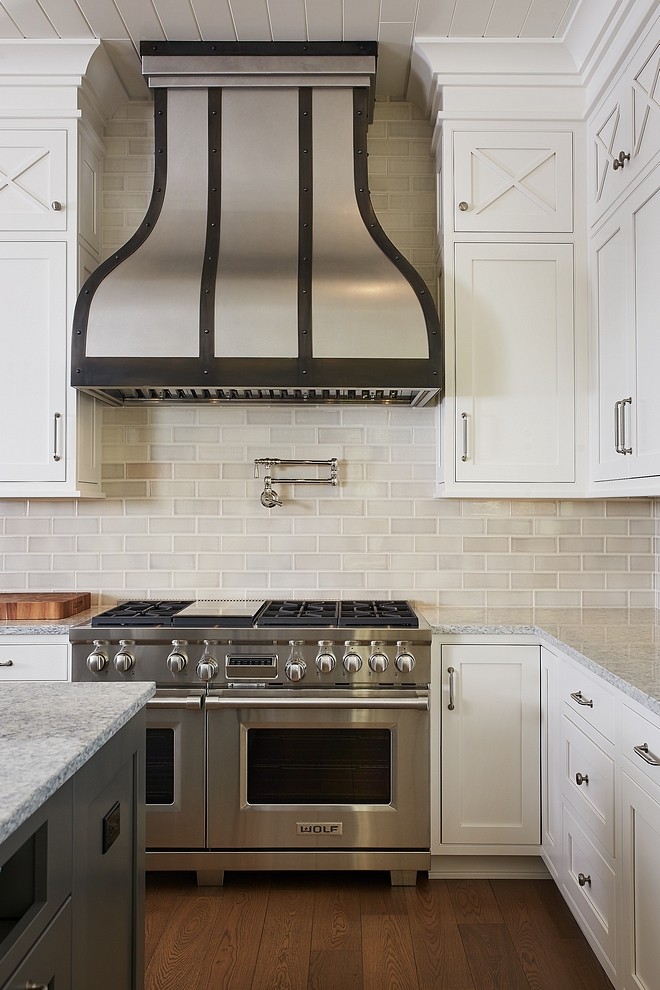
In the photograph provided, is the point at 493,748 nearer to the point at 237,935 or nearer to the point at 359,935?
the point at 359,935

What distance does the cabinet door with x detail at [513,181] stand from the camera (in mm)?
2654

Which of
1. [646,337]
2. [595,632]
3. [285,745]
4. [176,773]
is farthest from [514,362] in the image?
[176,773]

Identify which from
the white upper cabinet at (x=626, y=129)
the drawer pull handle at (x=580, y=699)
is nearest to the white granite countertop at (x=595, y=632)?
the drawer pull handle at (x=580, y=699)

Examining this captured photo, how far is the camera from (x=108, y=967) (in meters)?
1.26

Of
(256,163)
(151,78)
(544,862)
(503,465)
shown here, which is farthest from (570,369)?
(151,78)

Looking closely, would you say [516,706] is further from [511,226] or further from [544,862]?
[511,226]

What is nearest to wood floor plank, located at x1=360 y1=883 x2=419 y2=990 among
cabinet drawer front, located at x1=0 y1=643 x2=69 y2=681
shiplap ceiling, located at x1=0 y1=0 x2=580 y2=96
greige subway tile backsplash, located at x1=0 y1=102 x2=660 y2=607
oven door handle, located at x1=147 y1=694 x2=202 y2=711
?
oven door handle, located at x1=147 y1=694 x2=202 y2=711

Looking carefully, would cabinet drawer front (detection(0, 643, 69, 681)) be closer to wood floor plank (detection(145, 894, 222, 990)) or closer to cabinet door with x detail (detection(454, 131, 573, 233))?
wood floor plank (detection(145, 894, 222, 990))

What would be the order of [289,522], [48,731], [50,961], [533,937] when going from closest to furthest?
1. [50,961]
2. [48,731]
3. [533,937]
4. [289,522]

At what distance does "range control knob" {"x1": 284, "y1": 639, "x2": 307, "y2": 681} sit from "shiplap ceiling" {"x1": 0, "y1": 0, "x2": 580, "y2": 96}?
90.6 inches

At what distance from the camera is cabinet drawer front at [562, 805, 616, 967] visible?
1777 millimetres

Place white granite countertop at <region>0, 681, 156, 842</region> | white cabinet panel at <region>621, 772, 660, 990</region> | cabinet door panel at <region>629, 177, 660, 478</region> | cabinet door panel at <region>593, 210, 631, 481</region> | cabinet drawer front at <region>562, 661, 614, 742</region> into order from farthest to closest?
cabinet door panel at <region>593, 210, 631, 481</region> → cabinet door panel at <region>629, 177, 660, 478</region> → cabinet drawer front at <region>562, 661, 614, 742</region> → white cabinet panel at <region>621, 772, 660, 990</region> → white granite countertop at <region>0, 681, 156, 842</region>

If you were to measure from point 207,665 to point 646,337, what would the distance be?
72.2 inches

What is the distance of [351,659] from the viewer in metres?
2.41
